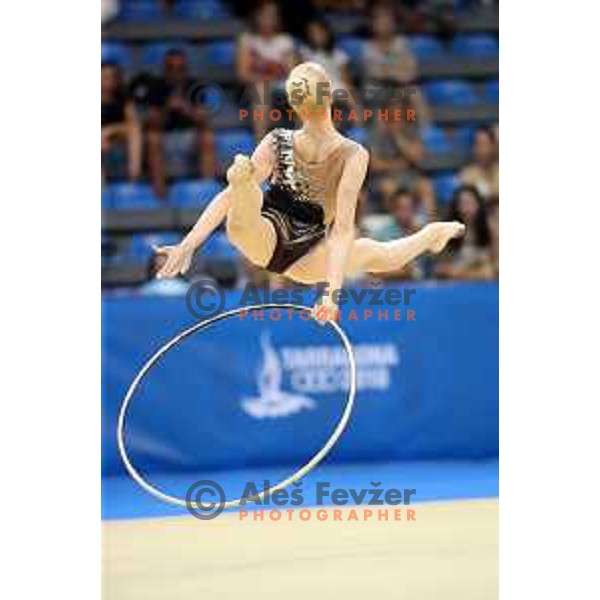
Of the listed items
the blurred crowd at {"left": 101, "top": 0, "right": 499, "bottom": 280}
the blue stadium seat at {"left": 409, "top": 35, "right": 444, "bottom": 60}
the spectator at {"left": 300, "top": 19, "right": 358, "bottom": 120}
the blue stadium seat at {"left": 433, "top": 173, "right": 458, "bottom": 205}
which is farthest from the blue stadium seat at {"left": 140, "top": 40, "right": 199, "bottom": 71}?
the blue stadium seat at {"left": 433, "top": 173, "right": 458, "bottom": 205}

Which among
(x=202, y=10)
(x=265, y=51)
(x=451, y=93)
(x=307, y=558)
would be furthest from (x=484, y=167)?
(x=307, y=558)

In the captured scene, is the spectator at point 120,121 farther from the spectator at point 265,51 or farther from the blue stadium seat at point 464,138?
the blue stadium seat at point 464,138

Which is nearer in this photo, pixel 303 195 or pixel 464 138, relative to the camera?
pixel 303 195

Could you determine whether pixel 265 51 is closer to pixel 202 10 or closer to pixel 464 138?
pixel 202 10

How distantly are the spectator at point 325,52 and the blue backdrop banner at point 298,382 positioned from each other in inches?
38.0

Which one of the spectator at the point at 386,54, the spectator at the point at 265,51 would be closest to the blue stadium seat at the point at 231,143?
the spectator at the point at 265,51

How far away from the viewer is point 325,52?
5.45 metres

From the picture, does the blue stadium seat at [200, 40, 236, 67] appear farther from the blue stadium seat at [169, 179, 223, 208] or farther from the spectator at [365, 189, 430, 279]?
the spectator at [365, 189, 430, 279]

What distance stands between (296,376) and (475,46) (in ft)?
6.64

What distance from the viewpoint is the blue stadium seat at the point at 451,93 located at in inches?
229

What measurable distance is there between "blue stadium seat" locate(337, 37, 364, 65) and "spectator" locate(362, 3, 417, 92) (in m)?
0.03

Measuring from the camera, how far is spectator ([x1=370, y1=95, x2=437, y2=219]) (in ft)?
17.4

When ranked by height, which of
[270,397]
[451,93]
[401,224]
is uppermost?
[451,93]
